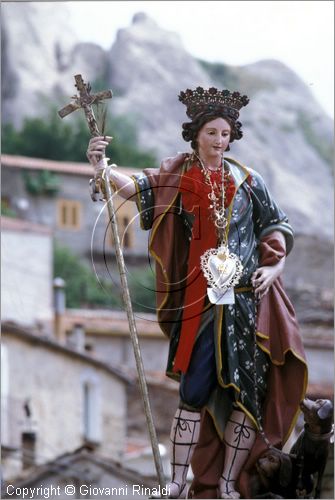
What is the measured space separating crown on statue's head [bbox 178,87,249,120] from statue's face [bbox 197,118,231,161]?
72 millimetres

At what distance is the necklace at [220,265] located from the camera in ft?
42.7

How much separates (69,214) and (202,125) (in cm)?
2466

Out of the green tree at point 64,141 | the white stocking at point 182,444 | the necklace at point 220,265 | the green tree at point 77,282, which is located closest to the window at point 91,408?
the green tree at point 77,282

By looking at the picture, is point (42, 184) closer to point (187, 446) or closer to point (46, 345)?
point (46, 345)

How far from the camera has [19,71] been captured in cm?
4159

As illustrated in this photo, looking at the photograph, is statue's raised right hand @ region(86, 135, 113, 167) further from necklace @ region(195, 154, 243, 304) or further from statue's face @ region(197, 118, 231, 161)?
necklace @ region(195, 154, 243, 304)

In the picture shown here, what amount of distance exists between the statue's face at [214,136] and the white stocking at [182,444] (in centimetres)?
159

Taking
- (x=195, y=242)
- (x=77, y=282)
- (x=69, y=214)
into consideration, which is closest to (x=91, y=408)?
(x=77, y=282)

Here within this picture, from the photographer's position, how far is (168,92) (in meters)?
37.0

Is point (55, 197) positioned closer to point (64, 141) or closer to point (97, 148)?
point (64, 141)

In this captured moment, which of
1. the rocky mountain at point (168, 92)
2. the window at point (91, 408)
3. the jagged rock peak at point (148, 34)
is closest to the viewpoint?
the window at point (91, 408)

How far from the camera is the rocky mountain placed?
35.1 m

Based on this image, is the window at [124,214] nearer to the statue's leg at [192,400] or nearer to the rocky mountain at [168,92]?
the statue's leg at [192,400]

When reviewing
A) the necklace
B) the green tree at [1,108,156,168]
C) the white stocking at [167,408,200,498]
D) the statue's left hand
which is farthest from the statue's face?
the green tree at [1,108,156,168]
